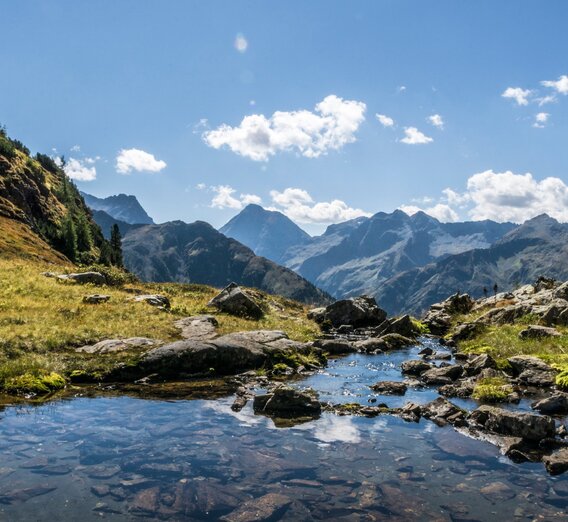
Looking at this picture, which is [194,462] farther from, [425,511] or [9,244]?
[9,244]

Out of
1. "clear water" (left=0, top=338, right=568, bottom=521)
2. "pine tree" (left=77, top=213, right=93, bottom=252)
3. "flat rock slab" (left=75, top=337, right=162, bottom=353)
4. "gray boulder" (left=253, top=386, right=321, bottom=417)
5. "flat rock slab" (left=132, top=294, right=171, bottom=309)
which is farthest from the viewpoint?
"pine tree" (left=77, top=213, right=93, bottom=252)

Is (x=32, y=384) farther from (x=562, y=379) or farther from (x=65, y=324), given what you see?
(x=562, y=379)

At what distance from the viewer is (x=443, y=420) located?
16.8 metres

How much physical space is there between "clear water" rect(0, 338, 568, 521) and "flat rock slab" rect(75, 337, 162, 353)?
6.29 metres

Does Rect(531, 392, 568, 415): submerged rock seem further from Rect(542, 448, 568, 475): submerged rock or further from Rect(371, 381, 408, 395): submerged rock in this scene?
Rect(371, 381, 408, 395): submerged rock

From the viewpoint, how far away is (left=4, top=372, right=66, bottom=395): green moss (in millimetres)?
18688

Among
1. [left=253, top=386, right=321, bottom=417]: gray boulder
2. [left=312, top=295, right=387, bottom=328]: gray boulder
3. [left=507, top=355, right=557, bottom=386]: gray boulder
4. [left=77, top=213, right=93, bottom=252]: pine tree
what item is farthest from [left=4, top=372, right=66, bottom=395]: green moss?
[left=77, top=213, right=93, bottom=252]: pine tree

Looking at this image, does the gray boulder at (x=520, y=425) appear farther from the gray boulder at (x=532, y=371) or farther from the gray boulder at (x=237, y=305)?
the gray boulder at (x=237, y=305)

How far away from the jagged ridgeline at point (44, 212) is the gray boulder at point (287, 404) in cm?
7639

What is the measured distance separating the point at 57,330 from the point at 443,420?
1997cm

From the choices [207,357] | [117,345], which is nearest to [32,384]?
[117,345]

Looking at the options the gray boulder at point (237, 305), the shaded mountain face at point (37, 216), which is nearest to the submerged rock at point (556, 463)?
the gray boulder at point (237, 305)

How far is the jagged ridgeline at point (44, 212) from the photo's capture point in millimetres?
112562

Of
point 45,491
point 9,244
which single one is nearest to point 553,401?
point 45,491
